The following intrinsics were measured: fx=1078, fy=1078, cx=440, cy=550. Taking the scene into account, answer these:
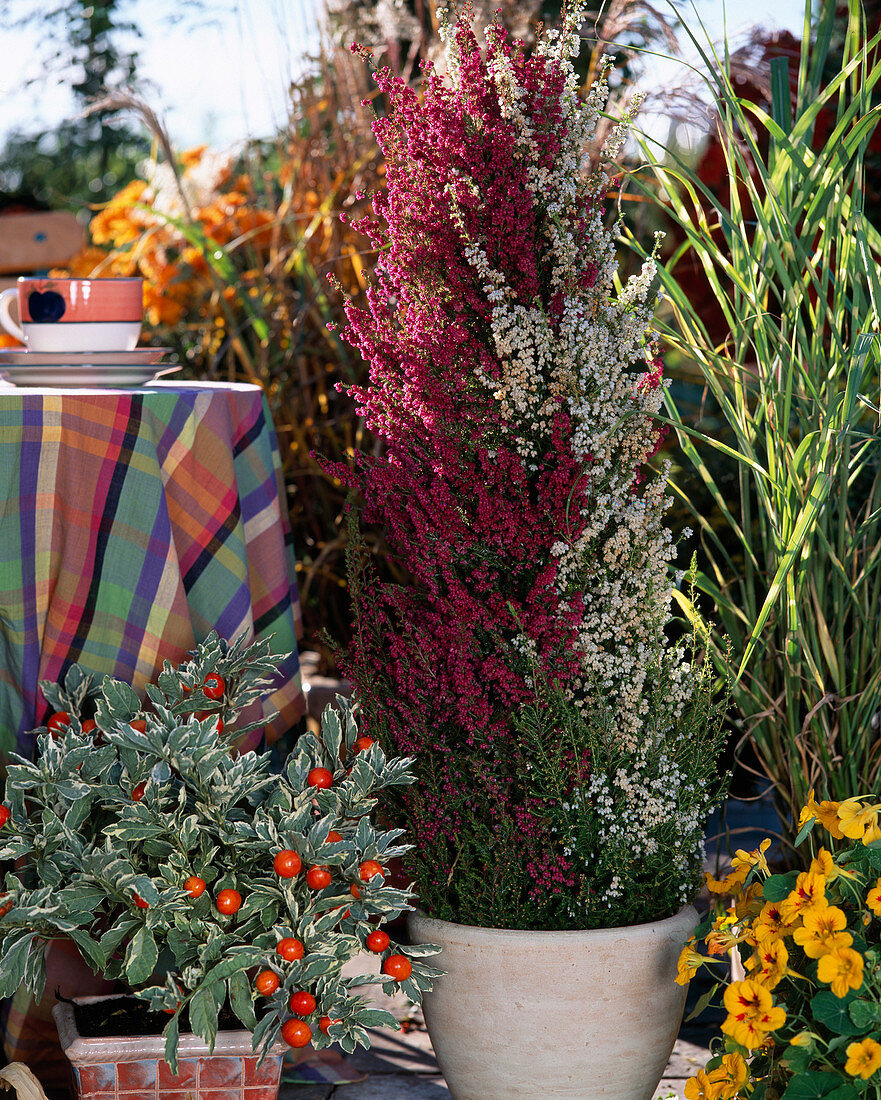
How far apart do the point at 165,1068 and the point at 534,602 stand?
0.74 meters

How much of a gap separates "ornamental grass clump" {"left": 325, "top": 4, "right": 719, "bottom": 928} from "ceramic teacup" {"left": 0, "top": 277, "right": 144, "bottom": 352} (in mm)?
403

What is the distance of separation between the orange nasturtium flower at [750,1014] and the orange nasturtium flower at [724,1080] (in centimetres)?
5

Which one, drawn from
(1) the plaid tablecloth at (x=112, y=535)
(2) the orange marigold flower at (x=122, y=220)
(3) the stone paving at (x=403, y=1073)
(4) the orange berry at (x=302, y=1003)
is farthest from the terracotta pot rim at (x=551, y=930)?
(2) the orange marigold flower at (x=122, y=220)

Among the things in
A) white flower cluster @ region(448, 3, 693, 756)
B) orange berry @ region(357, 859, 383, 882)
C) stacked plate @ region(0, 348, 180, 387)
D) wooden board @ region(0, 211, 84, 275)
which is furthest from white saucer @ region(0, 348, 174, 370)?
wooden board @ region(0, 211, 84, 275)

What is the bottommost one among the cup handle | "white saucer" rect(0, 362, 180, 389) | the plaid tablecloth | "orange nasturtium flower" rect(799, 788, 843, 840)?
"orange nasturtium flower" rect(799, 788, 843, 840)

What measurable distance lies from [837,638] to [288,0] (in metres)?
1.99

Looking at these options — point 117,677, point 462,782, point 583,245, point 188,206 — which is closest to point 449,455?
point 583,245

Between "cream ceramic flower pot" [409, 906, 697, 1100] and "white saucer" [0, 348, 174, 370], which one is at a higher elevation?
"white saucer" [0, 348, 174, 370]

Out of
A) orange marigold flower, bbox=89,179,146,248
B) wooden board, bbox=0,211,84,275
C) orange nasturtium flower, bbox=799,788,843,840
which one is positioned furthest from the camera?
wooden board, bbox=0,211,84,275

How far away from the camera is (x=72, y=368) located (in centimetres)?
153

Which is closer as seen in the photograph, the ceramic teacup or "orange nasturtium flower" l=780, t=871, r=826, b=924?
"orange nasturtium flower" l=780, t=871, r=826, b=924

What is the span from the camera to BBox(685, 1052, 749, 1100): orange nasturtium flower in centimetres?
128

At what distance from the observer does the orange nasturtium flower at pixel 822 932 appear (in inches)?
47.6

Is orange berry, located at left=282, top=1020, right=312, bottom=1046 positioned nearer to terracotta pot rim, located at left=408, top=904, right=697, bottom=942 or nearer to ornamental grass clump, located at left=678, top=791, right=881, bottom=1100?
terracotta pot rim, located at left=408, top=904, right=697, bottom=942
